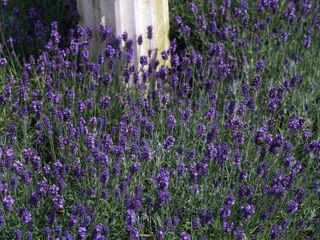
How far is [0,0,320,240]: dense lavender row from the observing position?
295cm

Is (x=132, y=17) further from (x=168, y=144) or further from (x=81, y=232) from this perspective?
(x=81, y=232)

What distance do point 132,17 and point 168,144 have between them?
3.76 feet

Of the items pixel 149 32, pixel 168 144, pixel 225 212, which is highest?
pixel 149 32

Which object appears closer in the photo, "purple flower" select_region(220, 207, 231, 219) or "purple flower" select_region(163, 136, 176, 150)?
"purple flower" select_region(220, 207, 231, 219)

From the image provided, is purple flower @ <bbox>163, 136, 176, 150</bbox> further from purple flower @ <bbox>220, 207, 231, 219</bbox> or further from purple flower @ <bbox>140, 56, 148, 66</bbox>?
purple flower @ <bbox>140, 56, 148, 66</bbox>

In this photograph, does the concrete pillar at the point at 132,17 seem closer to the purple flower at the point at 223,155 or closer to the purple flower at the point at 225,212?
the purple flower at the point at 223,155

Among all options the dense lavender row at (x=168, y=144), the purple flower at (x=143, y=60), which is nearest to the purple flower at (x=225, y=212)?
the dense lavender row at (x=168, y=144)

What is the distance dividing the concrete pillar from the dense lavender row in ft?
0.29

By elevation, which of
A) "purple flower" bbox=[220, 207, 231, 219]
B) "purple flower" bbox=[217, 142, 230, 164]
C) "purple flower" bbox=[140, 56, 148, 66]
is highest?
"purple flower" bbox=[140, 56, 148, 66]

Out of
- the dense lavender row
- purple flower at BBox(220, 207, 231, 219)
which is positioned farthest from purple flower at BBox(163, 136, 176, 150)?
purple flower at BBox(220, 207, 231, 219)

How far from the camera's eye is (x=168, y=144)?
315 centimetres

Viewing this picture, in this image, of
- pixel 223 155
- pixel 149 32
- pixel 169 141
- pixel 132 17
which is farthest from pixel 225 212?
pixel 132 17

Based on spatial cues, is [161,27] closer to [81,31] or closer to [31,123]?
[81,31]

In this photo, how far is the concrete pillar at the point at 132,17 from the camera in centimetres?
401
